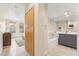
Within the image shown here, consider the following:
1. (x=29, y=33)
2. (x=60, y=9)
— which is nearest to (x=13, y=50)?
(x=29, y=33)

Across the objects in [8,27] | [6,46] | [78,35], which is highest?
[8,27]

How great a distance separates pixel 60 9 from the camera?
1372mm

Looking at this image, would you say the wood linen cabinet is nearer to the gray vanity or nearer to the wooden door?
the wooden door

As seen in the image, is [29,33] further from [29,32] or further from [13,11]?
[13,11]

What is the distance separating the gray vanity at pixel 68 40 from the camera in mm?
1353

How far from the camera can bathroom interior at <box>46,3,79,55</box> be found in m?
Result: 1.35

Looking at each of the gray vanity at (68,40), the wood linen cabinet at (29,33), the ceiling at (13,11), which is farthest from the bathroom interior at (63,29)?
the ceiling at (13,11)

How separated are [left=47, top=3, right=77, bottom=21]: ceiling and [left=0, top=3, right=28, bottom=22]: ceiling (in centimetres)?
39

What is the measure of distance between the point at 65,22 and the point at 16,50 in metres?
0.82

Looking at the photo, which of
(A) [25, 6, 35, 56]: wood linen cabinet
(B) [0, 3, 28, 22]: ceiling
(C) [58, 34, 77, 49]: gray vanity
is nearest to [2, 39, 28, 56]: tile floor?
(A) [25, 6, 35, 56]: wood linen cabinet

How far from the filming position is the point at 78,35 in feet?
4.50

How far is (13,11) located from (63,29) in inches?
30.5

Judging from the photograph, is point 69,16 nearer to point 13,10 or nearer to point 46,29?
point 46,29

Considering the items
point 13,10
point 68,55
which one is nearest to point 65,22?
point 68,55
